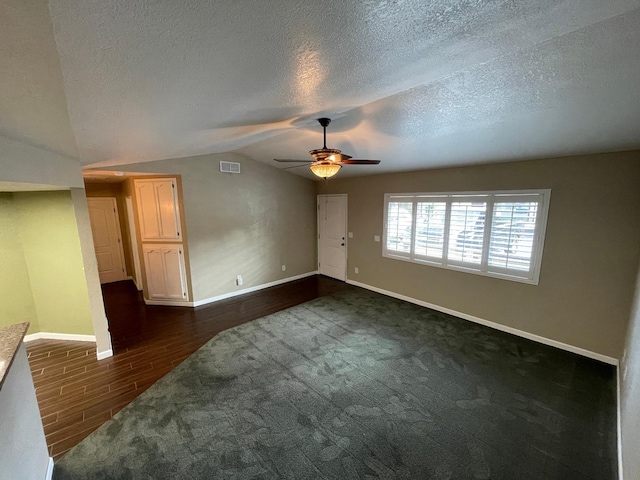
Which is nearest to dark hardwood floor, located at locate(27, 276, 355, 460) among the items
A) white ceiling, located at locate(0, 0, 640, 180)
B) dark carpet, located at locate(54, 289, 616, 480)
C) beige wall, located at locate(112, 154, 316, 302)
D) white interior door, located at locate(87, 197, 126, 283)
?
dark carpet, located at locate(54, 289, 616, 480)

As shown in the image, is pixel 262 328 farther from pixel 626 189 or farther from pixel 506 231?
pixel 626 189

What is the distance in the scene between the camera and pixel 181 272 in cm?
456

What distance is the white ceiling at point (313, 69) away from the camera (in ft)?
2.99

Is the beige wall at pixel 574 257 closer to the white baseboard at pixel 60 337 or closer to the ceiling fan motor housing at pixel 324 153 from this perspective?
the ceiling fan motor housing at pixel 324 153

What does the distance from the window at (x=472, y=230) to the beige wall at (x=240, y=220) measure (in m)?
2.16

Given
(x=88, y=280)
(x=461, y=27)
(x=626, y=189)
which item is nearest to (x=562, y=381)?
(x=626, y=189)

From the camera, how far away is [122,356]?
10.4 ft

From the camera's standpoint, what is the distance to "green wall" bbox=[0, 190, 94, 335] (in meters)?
3.26

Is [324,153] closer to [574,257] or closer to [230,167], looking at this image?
[230,167]

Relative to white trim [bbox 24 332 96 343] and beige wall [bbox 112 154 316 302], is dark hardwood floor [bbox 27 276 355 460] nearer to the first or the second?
white trim [bbox 24 332 96 343]

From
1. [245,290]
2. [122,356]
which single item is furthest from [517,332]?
[122,356]

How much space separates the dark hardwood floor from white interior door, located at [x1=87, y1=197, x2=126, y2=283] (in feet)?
3.59

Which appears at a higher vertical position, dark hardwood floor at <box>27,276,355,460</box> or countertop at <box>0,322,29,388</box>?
countertop at <box>0,322,29,388</box>

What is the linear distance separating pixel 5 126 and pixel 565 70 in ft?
11.1
